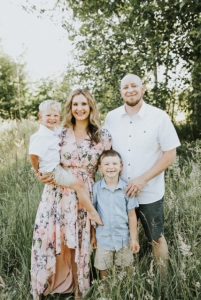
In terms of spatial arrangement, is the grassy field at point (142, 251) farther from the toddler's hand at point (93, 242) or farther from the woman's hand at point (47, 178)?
the woman's hand at point (47, 178)

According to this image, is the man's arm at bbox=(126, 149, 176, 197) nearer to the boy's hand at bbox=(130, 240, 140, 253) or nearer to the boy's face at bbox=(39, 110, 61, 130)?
the boy's hand at bbox=(130, 240, 140, 253)

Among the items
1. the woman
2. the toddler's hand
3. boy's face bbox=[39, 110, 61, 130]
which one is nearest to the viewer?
the woman

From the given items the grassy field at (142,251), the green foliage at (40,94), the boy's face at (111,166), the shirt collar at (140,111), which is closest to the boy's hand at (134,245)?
the grassy field at (142,251)

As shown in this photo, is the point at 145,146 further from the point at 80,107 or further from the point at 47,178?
the point at 47,178

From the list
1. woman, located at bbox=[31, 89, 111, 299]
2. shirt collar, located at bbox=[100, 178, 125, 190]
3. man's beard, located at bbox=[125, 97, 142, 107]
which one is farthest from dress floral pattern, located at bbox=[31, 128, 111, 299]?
man's beard, located at bbox=[125, 97, 142, 107]

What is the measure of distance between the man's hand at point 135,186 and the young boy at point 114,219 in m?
0.04

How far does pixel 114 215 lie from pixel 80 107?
855mm

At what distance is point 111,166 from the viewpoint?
3.21 m

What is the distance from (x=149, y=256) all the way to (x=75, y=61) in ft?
16.8

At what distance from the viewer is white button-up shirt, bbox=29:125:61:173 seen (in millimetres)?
3223

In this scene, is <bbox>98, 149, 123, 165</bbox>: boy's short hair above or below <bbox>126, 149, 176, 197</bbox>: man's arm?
above

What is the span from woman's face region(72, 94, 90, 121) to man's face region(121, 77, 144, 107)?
33 cm

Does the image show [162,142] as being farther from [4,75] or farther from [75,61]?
[4,75]

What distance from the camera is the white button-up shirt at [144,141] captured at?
335cm
